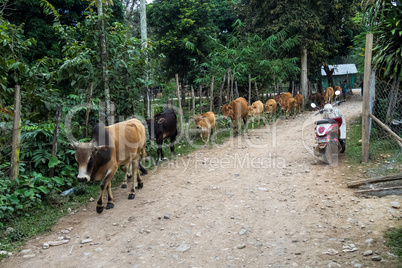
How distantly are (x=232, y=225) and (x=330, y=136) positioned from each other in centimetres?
443

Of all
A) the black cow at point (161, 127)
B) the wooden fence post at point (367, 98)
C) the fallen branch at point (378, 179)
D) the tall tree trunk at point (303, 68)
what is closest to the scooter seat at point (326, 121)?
the wooden fence post at point (367, 98)

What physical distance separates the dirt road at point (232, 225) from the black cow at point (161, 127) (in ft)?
5.11

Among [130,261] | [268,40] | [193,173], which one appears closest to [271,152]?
[193,173]

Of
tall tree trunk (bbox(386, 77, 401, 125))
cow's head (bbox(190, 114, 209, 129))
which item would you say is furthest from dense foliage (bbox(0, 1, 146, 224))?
tall tree trunk (bbox(386, 77, 401, 125))

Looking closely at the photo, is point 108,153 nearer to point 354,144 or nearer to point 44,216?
point 44,216

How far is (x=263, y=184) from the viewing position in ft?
22.7

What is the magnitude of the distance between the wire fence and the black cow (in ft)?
17.9

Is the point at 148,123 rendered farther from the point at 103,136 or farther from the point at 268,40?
the point at 268,40

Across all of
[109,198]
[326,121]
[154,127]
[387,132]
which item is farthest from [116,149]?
[387,132]

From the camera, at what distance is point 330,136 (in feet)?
26.4

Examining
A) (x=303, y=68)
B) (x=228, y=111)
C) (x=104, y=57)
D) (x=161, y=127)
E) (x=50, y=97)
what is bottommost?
(x=161, y=127)

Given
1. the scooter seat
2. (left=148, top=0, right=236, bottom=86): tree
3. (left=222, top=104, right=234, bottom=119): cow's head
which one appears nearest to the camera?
the scooter seat

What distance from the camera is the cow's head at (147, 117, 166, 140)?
898cm

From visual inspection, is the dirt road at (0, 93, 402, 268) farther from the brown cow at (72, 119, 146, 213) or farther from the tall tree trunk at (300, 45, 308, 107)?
the tall tree trunk at (300, 45, 308, 107)
